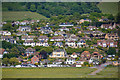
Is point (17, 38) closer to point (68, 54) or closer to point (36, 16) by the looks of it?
point (68, 54)

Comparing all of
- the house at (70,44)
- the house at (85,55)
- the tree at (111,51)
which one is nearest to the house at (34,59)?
the house at (85,55)

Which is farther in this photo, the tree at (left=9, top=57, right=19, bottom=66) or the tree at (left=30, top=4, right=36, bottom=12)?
the tree at (left=30, top=4, right=36, bottom=12)

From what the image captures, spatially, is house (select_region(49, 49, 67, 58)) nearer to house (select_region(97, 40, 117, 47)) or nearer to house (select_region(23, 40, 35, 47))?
house (select_region(23, 40, 35, 47))

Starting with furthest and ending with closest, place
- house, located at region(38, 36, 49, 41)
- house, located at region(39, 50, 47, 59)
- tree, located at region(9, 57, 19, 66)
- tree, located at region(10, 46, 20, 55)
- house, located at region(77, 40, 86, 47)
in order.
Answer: house, located at region(38, 36, 49, 41)
house, located at region(77, 40, 86, 47)
tree, located at region(10, 46, 20, 55)
house, located at region(39, 50, 47, 59)
tree, located at region(9, 57, 19, 66)

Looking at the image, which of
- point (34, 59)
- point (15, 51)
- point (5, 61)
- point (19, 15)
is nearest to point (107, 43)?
point (15, 51)

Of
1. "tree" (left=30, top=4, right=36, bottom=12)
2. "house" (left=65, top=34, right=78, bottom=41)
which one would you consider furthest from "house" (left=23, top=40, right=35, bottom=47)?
"tree" (left=30, top=4, right=36, bottom=12)

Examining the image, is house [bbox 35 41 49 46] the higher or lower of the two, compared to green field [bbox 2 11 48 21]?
lower

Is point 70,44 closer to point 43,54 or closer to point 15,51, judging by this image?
point 43,54
